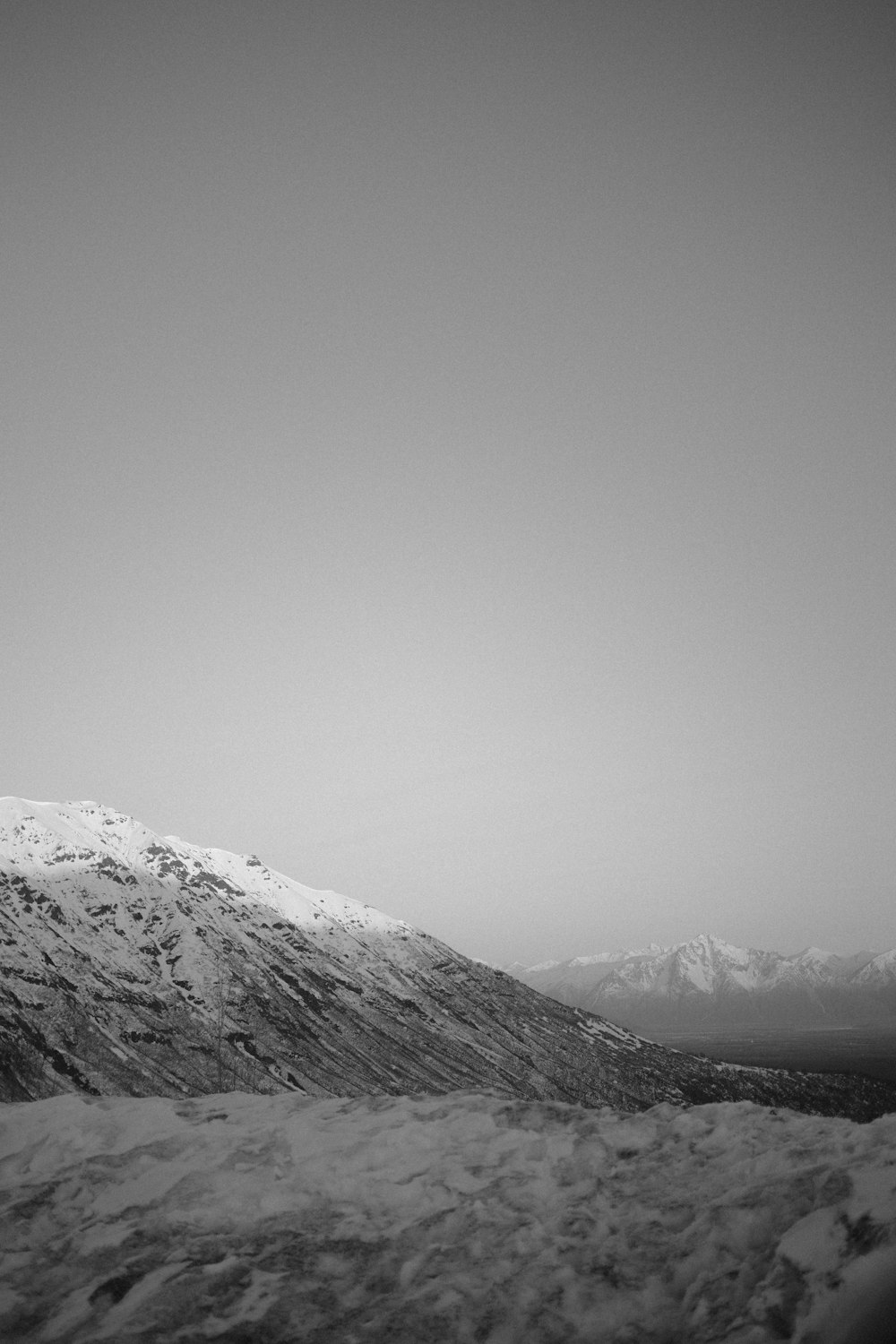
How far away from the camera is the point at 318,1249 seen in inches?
323

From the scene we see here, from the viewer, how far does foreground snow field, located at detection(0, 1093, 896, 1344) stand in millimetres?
6746

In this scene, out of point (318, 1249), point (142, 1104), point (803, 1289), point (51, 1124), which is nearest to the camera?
point (803, 1289)

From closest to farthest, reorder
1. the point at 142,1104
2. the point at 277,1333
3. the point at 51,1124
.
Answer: the point at 277,1333
the point at 51,1124
the point at 142,1104

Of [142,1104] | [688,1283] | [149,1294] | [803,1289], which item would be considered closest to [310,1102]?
[142,1104]

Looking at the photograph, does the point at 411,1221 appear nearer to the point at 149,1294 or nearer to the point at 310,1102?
the point at 149,1294

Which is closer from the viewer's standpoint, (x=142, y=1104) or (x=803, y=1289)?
(x=803, y=1289)

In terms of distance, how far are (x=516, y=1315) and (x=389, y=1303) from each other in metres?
1.30

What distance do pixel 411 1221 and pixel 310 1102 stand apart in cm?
424

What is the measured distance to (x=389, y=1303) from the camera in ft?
23.9

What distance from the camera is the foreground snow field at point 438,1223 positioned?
6.75 meters

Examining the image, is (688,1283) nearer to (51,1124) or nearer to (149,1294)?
(149,1294)

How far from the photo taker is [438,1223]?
8.66 metres

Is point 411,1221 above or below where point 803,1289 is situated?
below

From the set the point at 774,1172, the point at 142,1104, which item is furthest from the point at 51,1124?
the point at 774,1172
